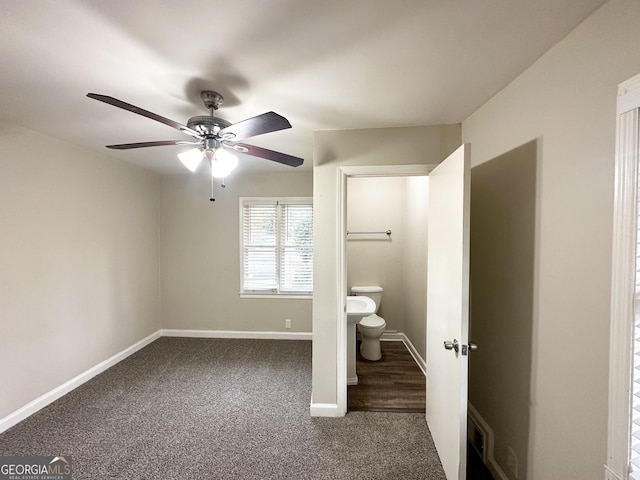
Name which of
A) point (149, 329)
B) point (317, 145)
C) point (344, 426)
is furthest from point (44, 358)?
point (317, 145)

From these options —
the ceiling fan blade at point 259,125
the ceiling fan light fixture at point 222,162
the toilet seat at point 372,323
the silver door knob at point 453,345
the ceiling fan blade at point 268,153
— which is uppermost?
the ceiling fan blade at point 259,125

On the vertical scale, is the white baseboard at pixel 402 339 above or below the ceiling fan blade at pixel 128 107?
below

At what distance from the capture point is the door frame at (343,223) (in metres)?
2.01

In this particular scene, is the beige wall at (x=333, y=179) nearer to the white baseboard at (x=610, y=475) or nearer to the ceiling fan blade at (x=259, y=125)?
the ceiling fan blade at (x=259, y=125)

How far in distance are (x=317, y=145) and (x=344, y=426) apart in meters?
2.22

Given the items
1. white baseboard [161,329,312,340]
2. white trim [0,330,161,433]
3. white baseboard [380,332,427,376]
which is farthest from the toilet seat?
white trim [0,330,161,433]

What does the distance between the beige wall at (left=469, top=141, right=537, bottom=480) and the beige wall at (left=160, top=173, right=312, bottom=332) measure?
7.63 ft

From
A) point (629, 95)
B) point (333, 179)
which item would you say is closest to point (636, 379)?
point (629, 95)

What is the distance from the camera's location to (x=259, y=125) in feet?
4.18

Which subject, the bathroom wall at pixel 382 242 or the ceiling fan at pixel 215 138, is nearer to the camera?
the ceiling fan at pixel 215 138

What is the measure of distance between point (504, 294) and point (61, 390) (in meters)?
3.70

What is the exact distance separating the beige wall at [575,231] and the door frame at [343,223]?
2.60ft

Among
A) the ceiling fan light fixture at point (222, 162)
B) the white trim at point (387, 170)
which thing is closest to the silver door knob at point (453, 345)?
the white trim at point (387, 170)

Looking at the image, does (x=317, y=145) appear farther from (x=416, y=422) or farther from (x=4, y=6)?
(x=416, y=422)
